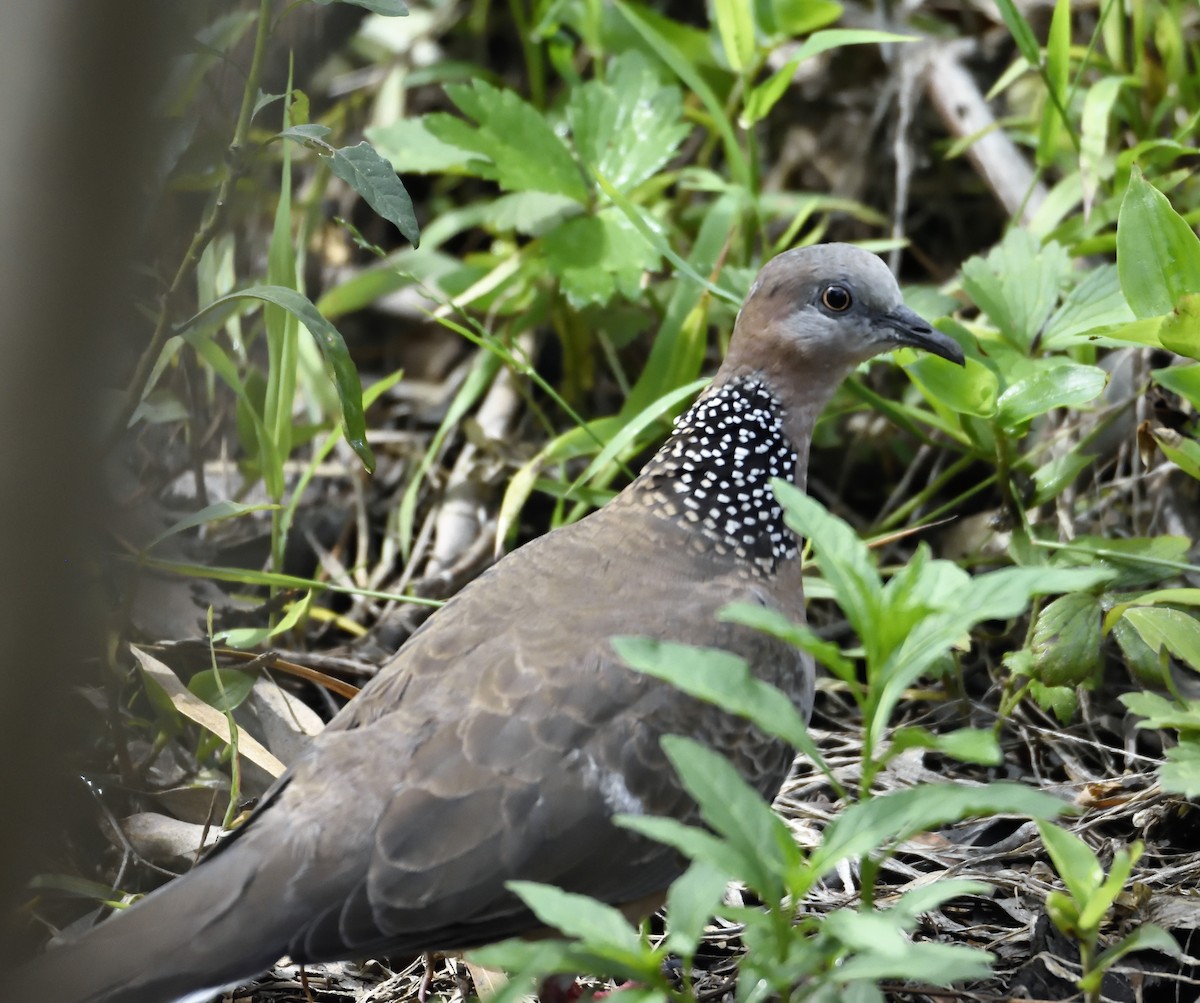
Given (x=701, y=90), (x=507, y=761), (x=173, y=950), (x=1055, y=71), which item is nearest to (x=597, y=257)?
(x=701, y=90)

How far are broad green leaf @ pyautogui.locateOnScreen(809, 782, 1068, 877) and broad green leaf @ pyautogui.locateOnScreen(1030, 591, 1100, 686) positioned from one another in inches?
47.1

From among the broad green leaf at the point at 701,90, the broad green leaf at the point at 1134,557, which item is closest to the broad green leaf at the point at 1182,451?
the broad green leaf at the point at 1134,557

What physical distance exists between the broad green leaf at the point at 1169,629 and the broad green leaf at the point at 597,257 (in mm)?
1753

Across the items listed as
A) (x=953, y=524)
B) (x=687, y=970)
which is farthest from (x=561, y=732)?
(x=953, y=524)

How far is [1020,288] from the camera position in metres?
3.68

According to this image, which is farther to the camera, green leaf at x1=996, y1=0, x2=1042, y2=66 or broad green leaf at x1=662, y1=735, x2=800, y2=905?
green leaf at x1=996, y1=0, x2=1042, y2=66

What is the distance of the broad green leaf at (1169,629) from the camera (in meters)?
2.97

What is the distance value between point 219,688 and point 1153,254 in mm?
2456

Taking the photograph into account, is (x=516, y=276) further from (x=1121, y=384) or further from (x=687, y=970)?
(x=687, y=970)

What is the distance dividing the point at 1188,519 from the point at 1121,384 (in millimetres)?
494

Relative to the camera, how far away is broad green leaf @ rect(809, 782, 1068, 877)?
6.70 feet

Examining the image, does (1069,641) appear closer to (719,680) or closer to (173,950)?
(719,680)

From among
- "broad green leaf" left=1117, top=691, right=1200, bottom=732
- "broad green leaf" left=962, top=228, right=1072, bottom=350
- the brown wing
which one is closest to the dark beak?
"broad green leaf" left=962, top=228, right=1072, bottom=350

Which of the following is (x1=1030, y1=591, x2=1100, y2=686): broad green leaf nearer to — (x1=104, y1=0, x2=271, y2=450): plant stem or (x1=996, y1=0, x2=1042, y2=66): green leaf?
(x1=996, y1=0, x2=1042, y2=66): green leaf
